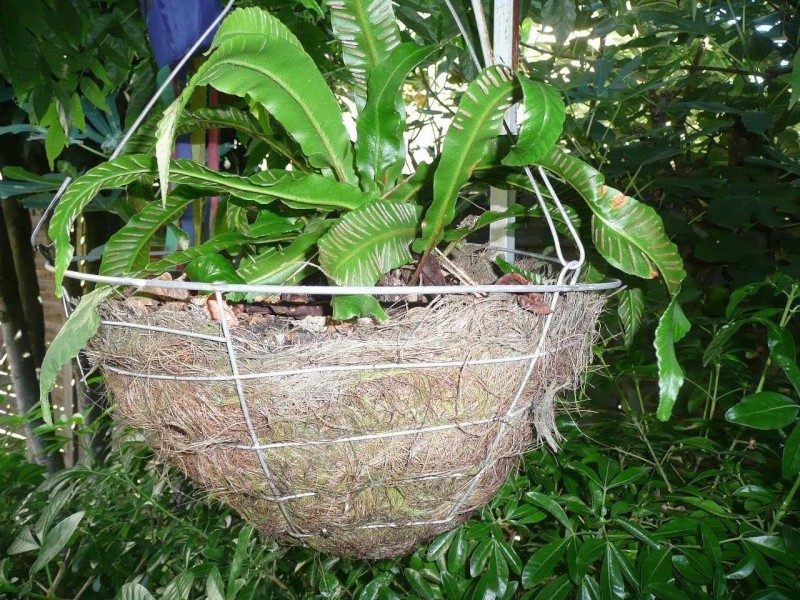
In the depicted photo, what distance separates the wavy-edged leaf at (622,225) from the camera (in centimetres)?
57

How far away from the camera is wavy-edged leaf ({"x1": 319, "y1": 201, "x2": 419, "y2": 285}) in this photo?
0.54 meters

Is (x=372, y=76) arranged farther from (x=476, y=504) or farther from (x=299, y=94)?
(x=476, y=504)

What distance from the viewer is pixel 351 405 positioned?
542 mm

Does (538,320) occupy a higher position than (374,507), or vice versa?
(538,320)

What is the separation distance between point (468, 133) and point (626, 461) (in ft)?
2.60

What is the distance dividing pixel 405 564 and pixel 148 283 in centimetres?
68

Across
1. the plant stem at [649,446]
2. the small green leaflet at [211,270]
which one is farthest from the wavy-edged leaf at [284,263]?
the plant stem at [649,446]

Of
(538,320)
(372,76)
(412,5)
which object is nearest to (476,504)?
(538,320)

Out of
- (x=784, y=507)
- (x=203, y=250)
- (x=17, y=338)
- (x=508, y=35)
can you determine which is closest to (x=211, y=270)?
(x=203, y=250)

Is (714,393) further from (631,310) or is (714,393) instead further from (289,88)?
(289,88)

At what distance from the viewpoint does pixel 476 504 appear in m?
0.70

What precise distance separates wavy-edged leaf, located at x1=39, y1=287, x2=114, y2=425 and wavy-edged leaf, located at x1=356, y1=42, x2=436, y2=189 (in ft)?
0.90

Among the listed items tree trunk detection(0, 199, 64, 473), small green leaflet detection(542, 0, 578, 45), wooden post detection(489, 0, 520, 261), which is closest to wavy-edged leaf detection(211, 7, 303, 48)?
wooden post detection(489, 0, 520, 261)

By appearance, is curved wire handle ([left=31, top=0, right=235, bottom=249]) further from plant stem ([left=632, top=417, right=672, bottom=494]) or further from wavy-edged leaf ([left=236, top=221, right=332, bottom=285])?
plant stem ([left=632, top=417, right=672, bottom=494])
